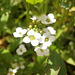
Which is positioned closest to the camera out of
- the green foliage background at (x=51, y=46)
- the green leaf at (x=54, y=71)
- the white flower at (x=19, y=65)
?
the green leaf at (x=54, y=71)

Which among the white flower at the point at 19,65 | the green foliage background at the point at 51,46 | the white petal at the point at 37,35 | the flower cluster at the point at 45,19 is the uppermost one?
the flower cluster at the point at 45,19

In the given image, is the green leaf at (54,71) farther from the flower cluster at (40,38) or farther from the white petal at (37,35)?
the white petal at (37,35)

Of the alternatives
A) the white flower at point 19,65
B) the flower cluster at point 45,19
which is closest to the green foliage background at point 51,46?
the white flower at point 19,65

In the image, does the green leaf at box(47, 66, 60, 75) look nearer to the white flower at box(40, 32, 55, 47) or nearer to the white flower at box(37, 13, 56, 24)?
the white flower at box(40, 32, 55, 47)

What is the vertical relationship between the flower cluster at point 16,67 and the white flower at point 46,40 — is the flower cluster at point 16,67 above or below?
below

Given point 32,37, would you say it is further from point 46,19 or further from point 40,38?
point 46,19

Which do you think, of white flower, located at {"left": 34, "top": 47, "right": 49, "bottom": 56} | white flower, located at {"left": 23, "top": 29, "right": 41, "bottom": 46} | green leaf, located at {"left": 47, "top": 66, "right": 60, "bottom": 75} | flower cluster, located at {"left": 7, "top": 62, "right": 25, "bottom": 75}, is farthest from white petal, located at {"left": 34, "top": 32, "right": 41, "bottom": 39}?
flower cluster, located at {"left": 7, "top": 62, "right": 25, "bottom": 75}

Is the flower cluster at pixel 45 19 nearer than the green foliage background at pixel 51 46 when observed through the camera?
Yes

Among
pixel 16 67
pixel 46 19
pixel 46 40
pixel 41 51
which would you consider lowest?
pixel 16 67

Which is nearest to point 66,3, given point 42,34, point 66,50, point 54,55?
point 42,34

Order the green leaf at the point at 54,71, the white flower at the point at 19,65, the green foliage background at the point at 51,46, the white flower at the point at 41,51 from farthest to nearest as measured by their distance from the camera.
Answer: the white flower at the point at 19,65, the green foliage background at the point at 51,46, the white flower at the point at 41,51, the green leaf at the point at 54,71

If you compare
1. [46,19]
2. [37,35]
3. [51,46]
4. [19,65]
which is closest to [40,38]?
[37,35]
